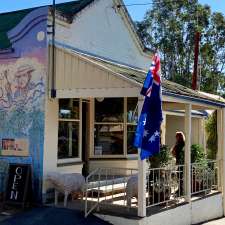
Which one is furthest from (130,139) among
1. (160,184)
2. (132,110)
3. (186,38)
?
(186,38)

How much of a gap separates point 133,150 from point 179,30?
24322mm

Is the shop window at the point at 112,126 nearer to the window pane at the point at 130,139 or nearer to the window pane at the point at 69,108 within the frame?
the window pane at the point at 130,139

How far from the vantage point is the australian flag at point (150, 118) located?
25.6ft

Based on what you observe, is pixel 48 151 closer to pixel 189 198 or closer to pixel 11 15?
pixel 189 198

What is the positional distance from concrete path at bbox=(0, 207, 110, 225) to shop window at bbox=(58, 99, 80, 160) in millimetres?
1748

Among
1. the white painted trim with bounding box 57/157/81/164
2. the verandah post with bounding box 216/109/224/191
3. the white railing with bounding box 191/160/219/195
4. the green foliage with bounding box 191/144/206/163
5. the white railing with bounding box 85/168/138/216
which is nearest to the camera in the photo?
the white railing with bounding box 85/168/138/216

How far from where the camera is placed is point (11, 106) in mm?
9852

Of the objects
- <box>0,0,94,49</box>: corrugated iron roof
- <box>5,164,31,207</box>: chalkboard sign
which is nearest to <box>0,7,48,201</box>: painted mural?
<box>5,164,31,207</box>: chalkboard sign

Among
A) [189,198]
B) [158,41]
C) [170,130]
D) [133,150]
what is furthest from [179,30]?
[189,198]

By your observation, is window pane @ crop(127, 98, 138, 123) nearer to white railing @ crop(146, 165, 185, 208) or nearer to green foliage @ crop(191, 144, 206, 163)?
green foliage @ crop(191, 144, 206, 163)

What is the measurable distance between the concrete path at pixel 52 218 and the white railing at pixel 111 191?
0.20m

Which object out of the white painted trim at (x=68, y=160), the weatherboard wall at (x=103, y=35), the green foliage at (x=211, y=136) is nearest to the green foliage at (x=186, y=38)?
the green foliage at (x=211, y=136)

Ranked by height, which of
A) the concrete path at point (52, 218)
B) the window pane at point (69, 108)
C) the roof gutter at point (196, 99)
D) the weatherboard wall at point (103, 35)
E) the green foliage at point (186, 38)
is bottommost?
the concrete path at point (52, 218)

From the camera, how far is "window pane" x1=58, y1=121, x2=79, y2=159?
33.7ft
